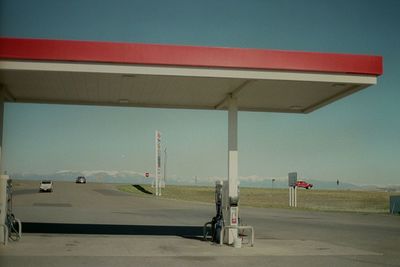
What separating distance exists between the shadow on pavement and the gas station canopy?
548 centimetres

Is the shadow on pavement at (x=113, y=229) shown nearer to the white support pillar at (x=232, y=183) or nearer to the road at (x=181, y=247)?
the road at (x=181, y=247)

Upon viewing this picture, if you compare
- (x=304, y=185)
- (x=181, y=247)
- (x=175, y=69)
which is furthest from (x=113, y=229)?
(x=304, y=185)

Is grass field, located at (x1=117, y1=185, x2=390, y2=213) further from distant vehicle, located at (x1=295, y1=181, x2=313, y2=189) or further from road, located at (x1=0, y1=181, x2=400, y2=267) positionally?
distant vehicle, located at (x1=295, y1=181, x2=313, y2=189)

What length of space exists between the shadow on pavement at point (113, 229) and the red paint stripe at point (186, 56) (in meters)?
6.90

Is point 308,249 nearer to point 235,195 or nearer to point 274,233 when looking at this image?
point 235,195

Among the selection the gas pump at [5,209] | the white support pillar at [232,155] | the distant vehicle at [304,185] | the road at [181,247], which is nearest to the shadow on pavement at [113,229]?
the road at [181,247]

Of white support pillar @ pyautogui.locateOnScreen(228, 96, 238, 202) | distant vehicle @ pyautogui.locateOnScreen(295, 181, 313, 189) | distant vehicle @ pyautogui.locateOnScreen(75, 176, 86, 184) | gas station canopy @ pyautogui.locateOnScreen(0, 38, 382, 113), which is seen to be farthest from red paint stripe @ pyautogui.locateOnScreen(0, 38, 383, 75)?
distant vehicle @ pyautogui.locateOnScreen(295, 181, 313, 189)

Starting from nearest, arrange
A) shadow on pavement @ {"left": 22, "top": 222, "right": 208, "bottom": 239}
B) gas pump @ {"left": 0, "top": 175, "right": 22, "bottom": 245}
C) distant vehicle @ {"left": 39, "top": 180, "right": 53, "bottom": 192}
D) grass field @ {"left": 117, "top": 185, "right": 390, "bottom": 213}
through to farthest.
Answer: gas pump @ {"left": 0, "top": 175, "right": 22, "bottom": 245} < shadow on pavement @ {"left": 22, "top": 222, "right": 208, "bottom": 239} < grass field @ {"left": 117, "top": 185, "right": 390, "bottom": 213} < distant vehicle @ {"left": 39, "top": 180, "right": 53, "bottom": 192}

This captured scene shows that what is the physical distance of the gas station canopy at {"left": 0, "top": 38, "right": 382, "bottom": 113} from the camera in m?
12.3

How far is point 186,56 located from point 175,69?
16.4 inches

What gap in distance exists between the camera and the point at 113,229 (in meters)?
19.4

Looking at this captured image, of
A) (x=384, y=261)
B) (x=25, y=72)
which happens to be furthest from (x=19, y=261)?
(x=384, y=261)

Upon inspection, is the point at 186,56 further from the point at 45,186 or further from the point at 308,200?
the point at 45,186

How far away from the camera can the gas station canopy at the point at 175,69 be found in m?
12.3
